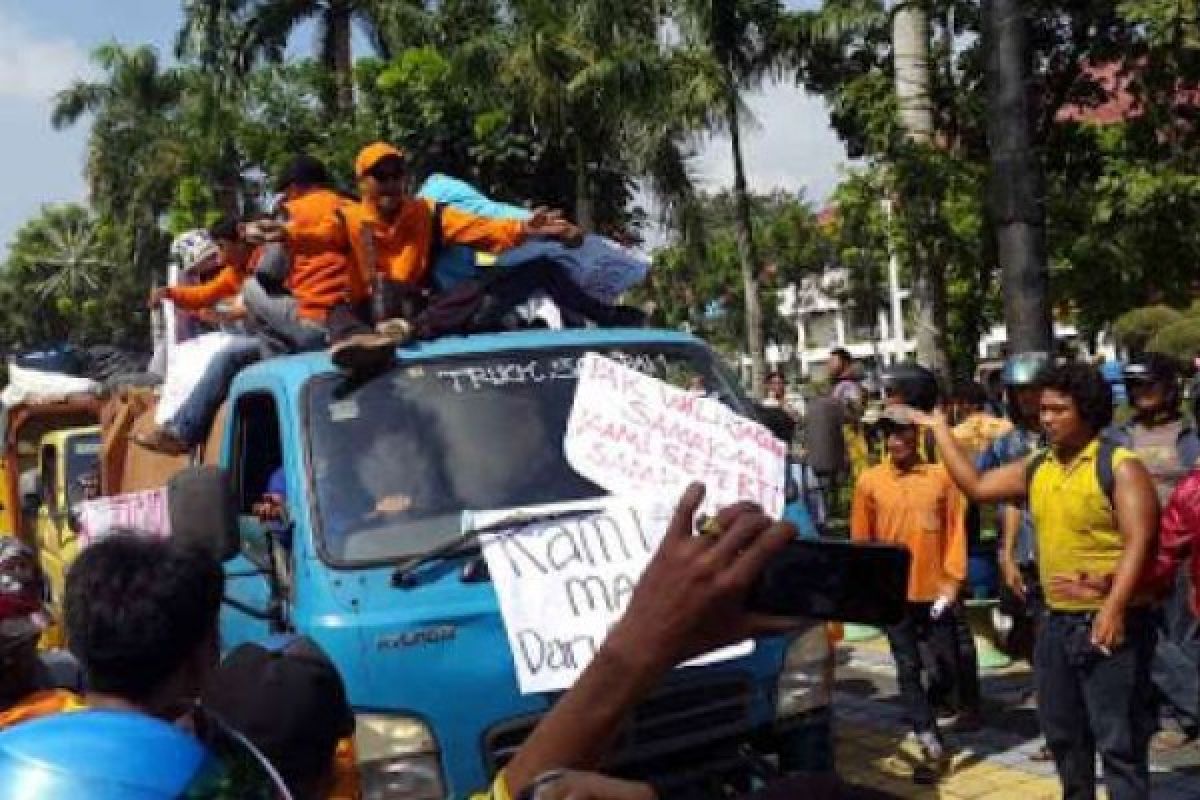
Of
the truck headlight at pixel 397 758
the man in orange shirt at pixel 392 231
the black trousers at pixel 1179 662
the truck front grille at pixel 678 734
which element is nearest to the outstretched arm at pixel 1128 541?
the truck front grille at pixel 678 734

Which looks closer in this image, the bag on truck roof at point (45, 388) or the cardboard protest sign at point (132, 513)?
the cardboard protest sign at point (132, 513)

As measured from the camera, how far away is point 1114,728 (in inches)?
159

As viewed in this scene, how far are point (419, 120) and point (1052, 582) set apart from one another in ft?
55.1

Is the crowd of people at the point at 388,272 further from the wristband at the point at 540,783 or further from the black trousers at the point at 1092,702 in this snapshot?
the wristband at the point at 540,783

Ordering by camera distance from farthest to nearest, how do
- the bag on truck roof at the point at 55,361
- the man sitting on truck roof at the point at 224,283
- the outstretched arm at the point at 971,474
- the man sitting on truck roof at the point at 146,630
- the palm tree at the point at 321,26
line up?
1. the palm tree at the point at 321,26
2. the bag on truck roof at the point at 55,361
3. the man sitting on truck roof at the point at 224,283
4. the outstretched arm at the point at 971,474
5. the man sitting on truck roof at the point at 146,630

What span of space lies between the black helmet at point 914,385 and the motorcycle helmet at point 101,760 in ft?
12.1

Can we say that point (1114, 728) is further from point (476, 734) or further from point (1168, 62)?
point (1168, 62)

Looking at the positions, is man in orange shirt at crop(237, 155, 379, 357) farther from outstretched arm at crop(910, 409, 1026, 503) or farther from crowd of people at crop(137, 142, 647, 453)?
outstretched arm at crop(910, 409, 1026, 503)

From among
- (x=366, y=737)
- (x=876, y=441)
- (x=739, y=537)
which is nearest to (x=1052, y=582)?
(x=366, y=737)

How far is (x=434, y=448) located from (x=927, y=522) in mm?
2657

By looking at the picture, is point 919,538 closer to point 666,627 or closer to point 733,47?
point 666,627

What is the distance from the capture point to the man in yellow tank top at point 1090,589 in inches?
157

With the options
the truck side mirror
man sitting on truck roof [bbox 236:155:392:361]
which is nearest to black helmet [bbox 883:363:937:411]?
man sitting on truck roof [bbox 236:155:392:361]

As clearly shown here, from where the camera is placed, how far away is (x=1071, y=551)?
416cm
